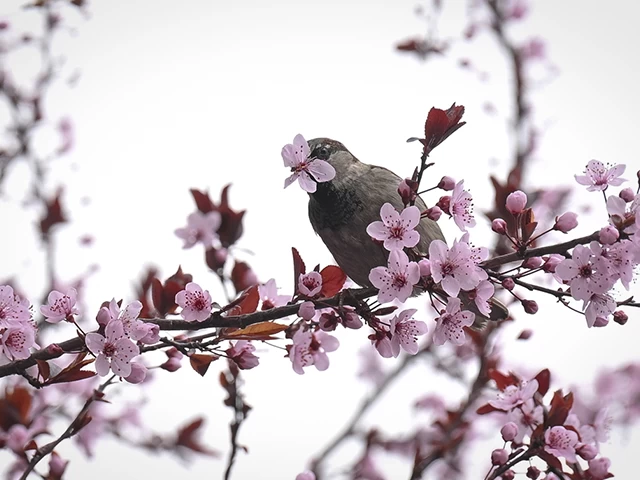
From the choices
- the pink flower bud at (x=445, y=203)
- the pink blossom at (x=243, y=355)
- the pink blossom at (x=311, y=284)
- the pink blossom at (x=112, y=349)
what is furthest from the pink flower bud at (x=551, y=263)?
the pink blossom at (x=112, y=349)

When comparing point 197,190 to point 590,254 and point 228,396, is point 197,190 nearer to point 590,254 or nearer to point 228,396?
point 228,396

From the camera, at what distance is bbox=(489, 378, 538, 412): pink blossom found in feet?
5.59

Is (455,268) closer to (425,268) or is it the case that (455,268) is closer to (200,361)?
(425,268)

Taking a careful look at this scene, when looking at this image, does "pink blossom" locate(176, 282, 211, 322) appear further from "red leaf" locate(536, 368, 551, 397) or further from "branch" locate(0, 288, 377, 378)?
"red leaf" locate(536, 368, 551, 397)

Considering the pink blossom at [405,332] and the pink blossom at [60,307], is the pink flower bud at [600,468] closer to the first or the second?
the pink blossom at [405,332]

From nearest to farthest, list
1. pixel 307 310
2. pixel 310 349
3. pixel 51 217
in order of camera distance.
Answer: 1. pixel 307 310
2. pixel 310 349
3. pixel 51 217

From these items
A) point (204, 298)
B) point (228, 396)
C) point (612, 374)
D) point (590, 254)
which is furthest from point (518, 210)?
point (612, 374)

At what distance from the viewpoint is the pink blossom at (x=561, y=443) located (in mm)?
1549

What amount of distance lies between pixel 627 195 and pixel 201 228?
1.48 metres

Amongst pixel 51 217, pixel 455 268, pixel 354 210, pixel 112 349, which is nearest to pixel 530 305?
pixel 455 268

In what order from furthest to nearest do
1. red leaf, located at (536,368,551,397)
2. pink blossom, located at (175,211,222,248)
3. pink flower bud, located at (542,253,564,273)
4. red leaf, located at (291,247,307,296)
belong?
pink blossom, located at (175,211,222,248), red leaf, located at (536,368,551,397), red leaf, located at (291,247,307,296), pink flower bud, located at (542,253,564,273)

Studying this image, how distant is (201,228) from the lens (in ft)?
7.74

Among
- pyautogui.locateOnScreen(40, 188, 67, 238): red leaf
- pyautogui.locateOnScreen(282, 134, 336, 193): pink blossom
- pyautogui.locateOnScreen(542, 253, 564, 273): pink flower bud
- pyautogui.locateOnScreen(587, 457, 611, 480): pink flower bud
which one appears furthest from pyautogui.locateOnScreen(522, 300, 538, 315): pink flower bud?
pyautogui.locateOnScreen(40, 188, 67, 238): red leaf

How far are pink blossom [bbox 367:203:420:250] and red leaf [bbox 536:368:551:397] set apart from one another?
2.19ft
